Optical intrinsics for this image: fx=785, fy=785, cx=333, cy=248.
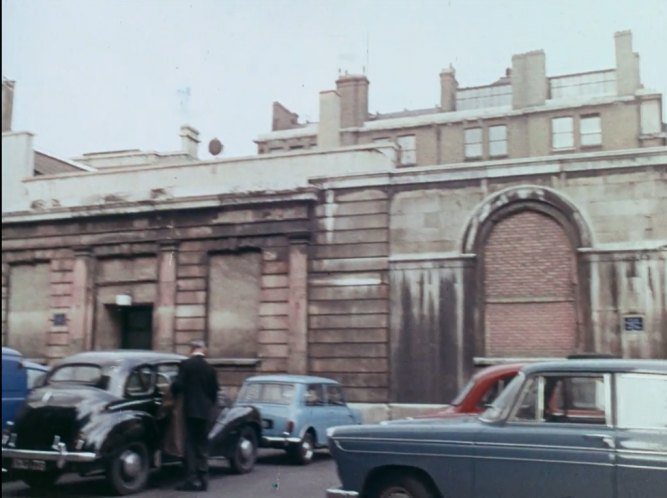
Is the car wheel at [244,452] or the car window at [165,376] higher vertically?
the car window at [165,376]

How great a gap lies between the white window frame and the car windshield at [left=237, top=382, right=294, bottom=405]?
3073 centimetres

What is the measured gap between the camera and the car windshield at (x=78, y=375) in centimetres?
945

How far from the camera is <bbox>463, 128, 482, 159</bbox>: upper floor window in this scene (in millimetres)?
42219

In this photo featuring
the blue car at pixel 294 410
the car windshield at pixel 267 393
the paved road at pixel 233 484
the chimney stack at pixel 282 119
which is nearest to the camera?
the paved road at pixel 233 484

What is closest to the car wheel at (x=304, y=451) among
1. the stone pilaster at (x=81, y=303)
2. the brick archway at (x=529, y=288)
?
the brick archway at (x=529, y=288)

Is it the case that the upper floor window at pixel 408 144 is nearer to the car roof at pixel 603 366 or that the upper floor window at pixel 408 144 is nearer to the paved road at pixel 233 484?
the paved road at pixel 233 484

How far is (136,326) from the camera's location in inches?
786

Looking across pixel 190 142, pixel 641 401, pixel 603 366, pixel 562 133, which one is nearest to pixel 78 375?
pixel 603 366

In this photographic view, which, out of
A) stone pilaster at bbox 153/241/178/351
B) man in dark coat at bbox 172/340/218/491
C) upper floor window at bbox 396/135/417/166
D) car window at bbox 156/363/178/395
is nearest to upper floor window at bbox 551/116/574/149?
upper floor window at bbox 396/135/417/166

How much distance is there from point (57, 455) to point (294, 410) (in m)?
5.00

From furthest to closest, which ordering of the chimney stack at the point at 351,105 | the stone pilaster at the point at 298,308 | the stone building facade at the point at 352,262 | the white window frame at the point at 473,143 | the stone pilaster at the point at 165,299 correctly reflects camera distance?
the chimney stack at the point at 351,105 < the white window frame at the point at 473,143 < the stone pilaster at the point at 165,299 < the stone pilaster at the point at 298,308 < the stone building facade at the point at 352,262

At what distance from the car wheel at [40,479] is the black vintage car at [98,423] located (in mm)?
11

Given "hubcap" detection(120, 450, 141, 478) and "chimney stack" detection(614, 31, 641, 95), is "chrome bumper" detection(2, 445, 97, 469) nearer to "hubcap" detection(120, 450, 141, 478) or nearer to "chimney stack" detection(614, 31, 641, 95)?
"hubcap" detection(120, 450, 141, 478)

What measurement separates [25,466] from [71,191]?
43.5 ft
